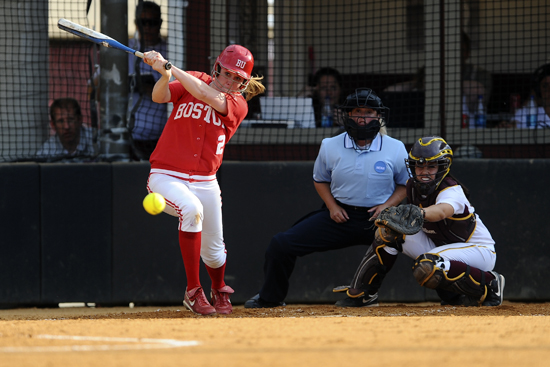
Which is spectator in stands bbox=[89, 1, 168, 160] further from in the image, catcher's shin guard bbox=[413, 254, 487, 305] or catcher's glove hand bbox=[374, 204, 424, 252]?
catcher's shin guard bbox=[413, 254, 487, 305]

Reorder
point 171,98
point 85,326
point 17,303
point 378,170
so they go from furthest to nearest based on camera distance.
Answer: point 17,303 < point 378,170 < point 171,98 < point 85,326

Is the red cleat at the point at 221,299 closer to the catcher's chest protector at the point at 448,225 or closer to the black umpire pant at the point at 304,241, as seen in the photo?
the black umpire pant at the point at 304,241

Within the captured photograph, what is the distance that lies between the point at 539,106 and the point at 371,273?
10.4ft

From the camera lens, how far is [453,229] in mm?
5008

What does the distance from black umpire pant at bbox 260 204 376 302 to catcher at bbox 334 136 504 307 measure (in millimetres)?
231

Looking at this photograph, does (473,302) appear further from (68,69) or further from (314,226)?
(68,69)

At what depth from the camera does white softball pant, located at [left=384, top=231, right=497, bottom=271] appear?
490cm

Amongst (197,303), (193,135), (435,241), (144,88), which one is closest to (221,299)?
(197,303)

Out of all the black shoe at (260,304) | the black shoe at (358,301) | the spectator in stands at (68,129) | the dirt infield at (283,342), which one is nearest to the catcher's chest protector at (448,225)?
the black shoe at (358,301)

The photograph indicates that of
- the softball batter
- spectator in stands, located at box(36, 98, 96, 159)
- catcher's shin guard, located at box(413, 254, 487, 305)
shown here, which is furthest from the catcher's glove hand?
spectator in stands, located at box(36, 98, 96, 159)

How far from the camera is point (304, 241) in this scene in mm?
5328

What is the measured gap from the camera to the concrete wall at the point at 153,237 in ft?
20.9

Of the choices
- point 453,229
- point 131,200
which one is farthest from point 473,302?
point 131,200

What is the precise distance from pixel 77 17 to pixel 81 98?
0.91m
